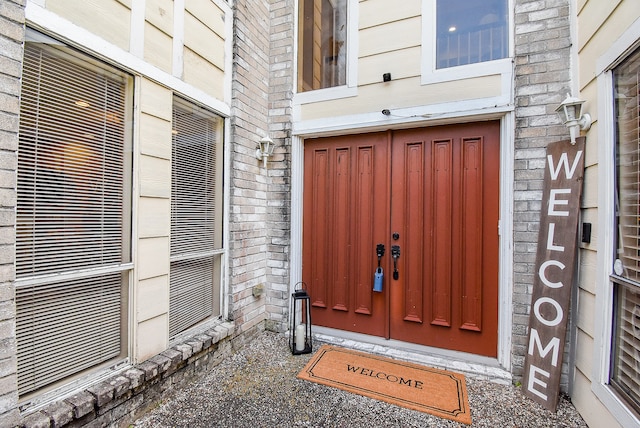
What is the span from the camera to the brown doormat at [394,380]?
1997 mm

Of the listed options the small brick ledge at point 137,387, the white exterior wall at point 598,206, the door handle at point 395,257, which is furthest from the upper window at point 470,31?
the small brick ledge at point 137,387

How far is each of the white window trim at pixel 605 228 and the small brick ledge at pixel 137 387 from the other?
2532 millimetres

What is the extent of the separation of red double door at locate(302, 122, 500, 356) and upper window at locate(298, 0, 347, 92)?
Result: 0.62 metres

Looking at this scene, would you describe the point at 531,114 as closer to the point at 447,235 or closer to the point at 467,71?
the point at 467,71

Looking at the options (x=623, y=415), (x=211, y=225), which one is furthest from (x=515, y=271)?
(x=211, y=225)

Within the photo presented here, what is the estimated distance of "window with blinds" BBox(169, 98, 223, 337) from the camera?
2.20 meters

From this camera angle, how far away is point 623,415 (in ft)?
4.91

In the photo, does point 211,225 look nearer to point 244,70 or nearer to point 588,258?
point 244,70

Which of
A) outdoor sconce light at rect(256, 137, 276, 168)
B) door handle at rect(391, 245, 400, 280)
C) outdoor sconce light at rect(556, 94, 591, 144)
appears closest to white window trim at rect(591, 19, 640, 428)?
outdoor sconce light at rect(556, 94, 591, 144)

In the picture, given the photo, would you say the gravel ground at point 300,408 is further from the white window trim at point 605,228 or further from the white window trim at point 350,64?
the white window trim at point 350,64

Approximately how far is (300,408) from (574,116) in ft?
8.60

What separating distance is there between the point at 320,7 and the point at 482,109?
1.96m

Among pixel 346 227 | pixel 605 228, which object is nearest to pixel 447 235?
pixel 346 227

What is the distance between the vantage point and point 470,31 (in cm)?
251
